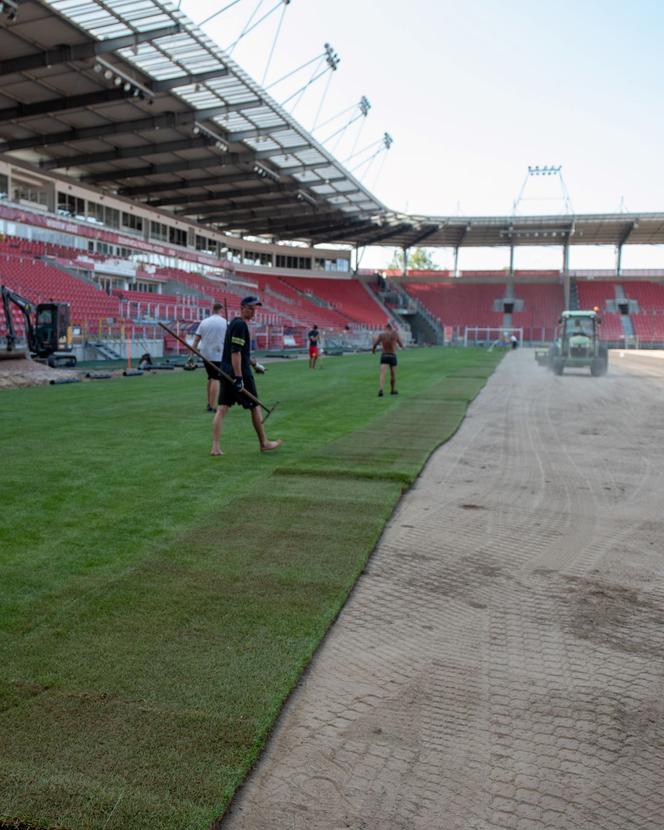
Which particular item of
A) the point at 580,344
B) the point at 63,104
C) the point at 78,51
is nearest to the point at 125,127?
the point at 63,104

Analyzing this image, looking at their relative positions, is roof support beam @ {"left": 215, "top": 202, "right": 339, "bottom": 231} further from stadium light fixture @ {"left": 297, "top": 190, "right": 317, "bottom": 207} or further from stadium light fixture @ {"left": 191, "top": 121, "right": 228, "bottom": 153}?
stadium light fixture @ {"left": 191, "top": 121, "right": 228, "bottom": 153}

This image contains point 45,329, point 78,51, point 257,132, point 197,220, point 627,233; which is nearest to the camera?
point 45,329

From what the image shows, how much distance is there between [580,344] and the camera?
26.9 metres

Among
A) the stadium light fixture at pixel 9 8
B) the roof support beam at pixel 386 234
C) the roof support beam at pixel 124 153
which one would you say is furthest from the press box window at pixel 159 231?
the stadium light fixture at pixel 9 8

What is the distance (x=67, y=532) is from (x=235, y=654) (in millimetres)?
2429

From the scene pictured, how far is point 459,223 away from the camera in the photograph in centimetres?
6712

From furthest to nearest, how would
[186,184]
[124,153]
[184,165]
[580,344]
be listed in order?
[186,184] → [184,165] → [124,153] → [580,344]

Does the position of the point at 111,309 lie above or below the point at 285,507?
above

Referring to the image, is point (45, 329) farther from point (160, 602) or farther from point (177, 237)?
point (177, 237)

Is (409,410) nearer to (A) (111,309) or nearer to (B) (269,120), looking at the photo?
(A) (111,309)

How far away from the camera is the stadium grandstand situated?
2830 centimetres

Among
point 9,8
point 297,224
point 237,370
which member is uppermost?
point 297,224

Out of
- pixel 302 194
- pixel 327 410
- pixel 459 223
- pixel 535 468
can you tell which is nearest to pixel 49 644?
pixel 535 468

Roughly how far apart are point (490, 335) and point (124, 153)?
39874 mm
